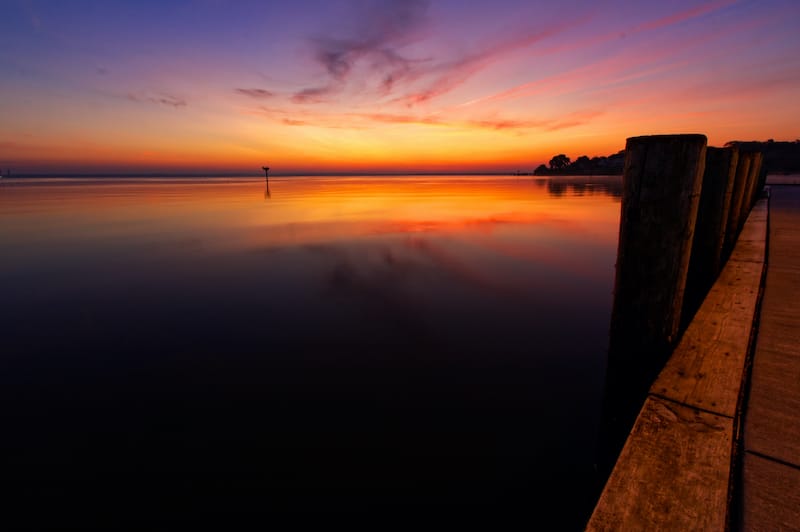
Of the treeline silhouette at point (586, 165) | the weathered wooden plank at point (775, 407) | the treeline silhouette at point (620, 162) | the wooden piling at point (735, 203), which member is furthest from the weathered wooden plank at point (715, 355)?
the treeline silhouette at point (586, 165)

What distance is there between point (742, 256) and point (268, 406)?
25.5 feet

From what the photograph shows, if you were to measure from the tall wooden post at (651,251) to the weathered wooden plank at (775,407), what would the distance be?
0.57m

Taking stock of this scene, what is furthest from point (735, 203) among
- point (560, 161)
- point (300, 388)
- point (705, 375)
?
point (560, 161)

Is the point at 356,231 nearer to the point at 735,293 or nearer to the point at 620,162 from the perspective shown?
the point at 735,293

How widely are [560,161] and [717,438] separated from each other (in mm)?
191438

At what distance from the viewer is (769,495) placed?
1634mm

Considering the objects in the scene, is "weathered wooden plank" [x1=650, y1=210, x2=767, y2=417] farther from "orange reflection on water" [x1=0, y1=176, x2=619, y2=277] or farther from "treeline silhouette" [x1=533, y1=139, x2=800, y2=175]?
"treeline silhouette" [x1=533, y1=139, x2=800, y2=175]

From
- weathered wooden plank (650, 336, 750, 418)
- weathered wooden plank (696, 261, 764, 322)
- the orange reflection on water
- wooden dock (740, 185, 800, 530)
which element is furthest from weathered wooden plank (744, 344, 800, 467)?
the orange reflection on water

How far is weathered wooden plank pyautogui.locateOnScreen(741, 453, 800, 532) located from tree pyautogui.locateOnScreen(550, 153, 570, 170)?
190m

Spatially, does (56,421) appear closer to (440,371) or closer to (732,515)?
(440,371)

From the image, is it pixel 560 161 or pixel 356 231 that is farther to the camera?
pixel 560 161

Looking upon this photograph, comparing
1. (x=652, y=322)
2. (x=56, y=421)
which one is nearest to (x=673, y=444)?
(x=652, y=322)

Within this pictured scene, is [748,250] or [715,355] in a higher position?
[748,250]

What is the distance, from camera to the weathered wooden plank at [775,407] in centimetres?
193
